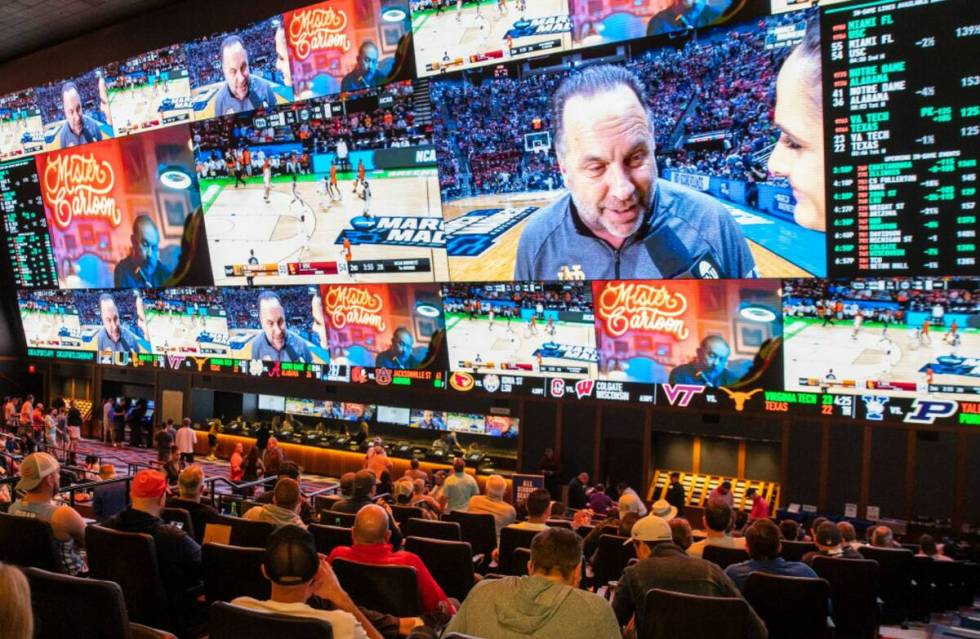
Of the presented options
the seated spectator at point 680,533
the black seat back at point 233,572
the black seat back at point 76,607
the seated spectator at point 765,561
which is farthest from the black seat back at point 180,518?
the seated spectator at point 765,561

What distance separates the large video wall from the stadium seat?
8.28m

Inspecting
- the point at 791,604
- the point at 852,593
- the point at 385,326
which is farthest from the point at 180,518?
the point at 385,326

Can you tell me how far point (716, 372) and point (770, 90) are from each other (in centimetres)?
360

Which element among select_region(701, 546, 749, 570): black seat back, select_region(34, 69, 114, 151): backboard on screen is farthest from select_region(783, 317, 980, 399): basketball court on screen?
select_region(34, 69, 114, 151): backboard on screen

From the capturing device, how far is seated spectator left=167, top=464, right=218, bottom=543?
559cm

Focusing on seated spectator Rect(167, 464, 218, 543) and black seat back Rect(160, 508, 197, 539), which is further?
seated spectator Rect(167, 464, 218, 543)

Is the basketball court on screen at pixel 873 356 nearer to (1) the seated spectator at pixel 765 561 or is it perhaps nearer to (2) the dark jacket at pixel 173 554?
(1) the seated spectator at pixel 765 561

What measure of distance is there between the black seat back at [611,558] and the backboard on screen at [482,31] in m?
6.89

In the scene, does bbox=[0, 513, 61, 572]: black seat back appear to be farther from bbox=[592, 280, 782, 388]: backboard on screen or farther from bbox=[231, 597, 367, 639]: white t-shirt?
bbox=[592, 280, 782, 388]: backboard on screen

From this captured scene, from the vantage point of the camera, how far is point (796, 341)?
9.97 m

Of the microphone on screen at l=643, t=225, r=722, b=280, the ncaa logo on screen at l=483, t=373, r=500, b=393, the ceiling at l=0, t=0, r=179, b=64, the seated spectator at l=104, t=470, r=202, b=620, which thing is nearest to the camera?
the seated spectator at l=104, t=470, r=202, b=620

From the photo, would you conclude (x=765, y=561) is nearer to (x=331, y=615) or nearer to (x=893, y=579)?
(x=331, y=615)

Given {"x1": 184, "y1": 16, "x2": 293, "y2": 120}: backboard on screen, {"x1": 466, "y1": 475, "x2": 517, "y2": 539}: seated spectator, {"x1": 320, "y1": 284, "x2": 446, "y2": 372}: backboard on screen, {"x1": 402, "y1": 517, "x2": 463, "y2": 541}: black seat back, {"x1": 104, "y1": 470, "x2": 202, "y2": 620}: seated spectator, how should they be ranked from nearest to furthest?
{"x1": 104, "y1": 470, "x2": 202, "y2": 620}: seated spectator, {"x1": 402, "y1": 517, "x2": 463, "y2": 541}: black seat back, {"x1": 466, "y1": 475, "x2": 517, "y2": 539}: seated spectator, {"x1": 320, "y1": 284, "x2": 446, "y2": 372}: backboard on screen, {"x1": 184, "y1": 16, "x2": 293, "y2": 120}: backboard on screen

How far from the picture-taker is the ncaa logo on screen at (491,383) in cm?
1267
